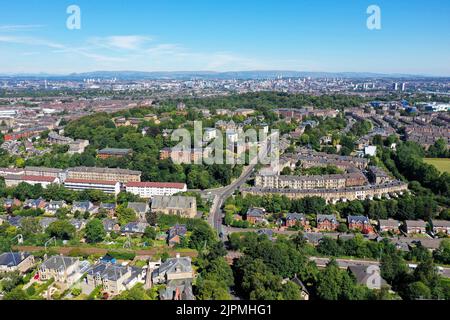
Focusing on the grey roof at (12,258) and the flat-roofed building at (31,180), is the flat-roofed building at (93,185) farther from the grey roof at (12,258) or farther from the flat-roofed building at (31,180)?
the grey roof at (12,258)

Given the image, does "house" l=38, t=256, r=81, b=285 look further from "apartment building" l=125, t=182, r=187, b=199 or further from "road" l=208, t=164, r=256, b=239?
"apartment building" l=125, t=182, r=187, b=199

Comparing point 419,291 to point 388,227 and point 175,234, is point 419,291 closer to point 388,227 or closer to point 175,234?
point 388,227

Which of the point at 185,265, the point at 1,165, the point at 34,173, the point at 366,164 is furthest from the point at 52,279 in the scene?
the point at 366,164

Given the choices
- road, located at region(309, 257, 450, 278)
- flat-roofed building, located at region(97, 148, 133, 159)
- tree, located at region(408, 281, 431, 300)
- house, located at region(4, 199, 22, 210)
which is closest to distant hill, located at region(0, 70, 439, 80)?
flat-roofed building, located at region(97, 148, 133, 159)

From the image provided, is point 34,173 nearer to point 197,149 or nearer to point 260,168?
point 197,149
